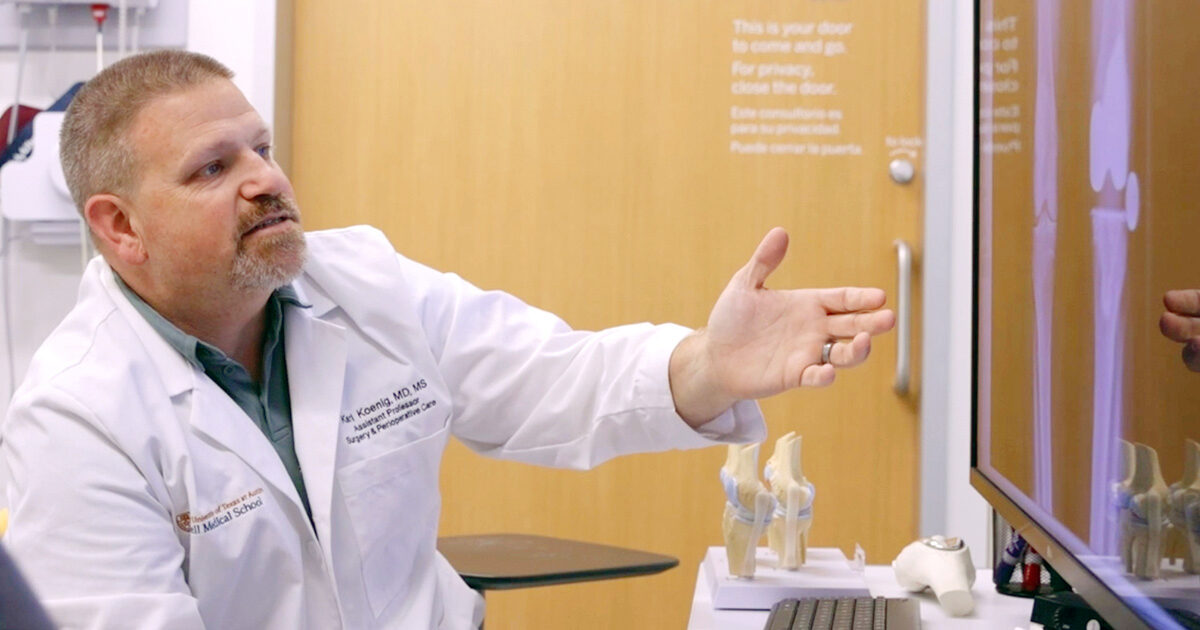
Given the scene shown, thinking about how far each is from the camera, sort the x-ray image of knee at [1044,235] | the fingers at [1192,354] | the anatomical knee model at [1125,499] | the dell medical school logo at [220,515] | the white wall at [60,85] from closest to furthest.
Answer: the fingers at [1192,354] < the anatomical knee model at [1125,499] < the x-ray image of knee at [1044,235] < the dell medical school logo at [220,515] < the white wall at [60,85]

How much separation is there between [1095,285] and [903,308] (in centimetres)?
177

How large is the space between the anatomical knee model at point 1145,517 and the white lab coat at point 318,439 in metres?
0.61

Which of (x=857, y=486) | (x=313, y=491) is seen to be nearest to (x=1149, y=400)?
(x=313, y=491)

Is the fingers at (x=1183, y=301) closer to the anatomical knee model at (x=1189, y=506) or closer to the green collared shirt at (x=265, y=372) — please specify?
the anatomical knee model at (x=1189, y=506)

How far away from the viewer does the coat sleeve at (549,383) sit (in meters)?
1.49

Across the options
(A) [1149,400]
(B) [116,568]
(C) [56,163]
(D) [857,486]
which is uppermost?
(C) [56,163]

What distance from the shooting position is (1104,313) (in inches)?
36.4

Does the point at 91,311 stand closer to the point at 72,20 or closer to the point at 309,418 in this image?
the point at 309,418

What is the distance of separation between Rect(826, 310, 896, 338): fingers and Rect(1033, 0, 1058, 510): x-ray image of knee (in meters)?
0.13

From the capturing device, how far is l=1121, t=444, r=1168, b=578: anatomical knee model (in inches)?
31.9

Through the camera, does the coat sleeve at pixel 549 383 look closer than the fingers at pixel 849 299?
No

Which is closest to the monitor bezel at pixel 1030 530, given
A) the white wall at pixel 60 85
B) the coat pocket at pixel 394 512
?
the coat pocket at pixel 394 512

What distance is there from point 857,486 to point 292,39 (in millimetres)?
1609

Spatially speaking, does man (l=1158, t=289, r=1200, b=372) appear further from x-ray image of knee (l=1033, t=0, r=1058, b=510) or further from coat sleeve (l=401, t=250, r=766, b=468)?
coat sleeve (l=401, t=250, r=766, b=468)
